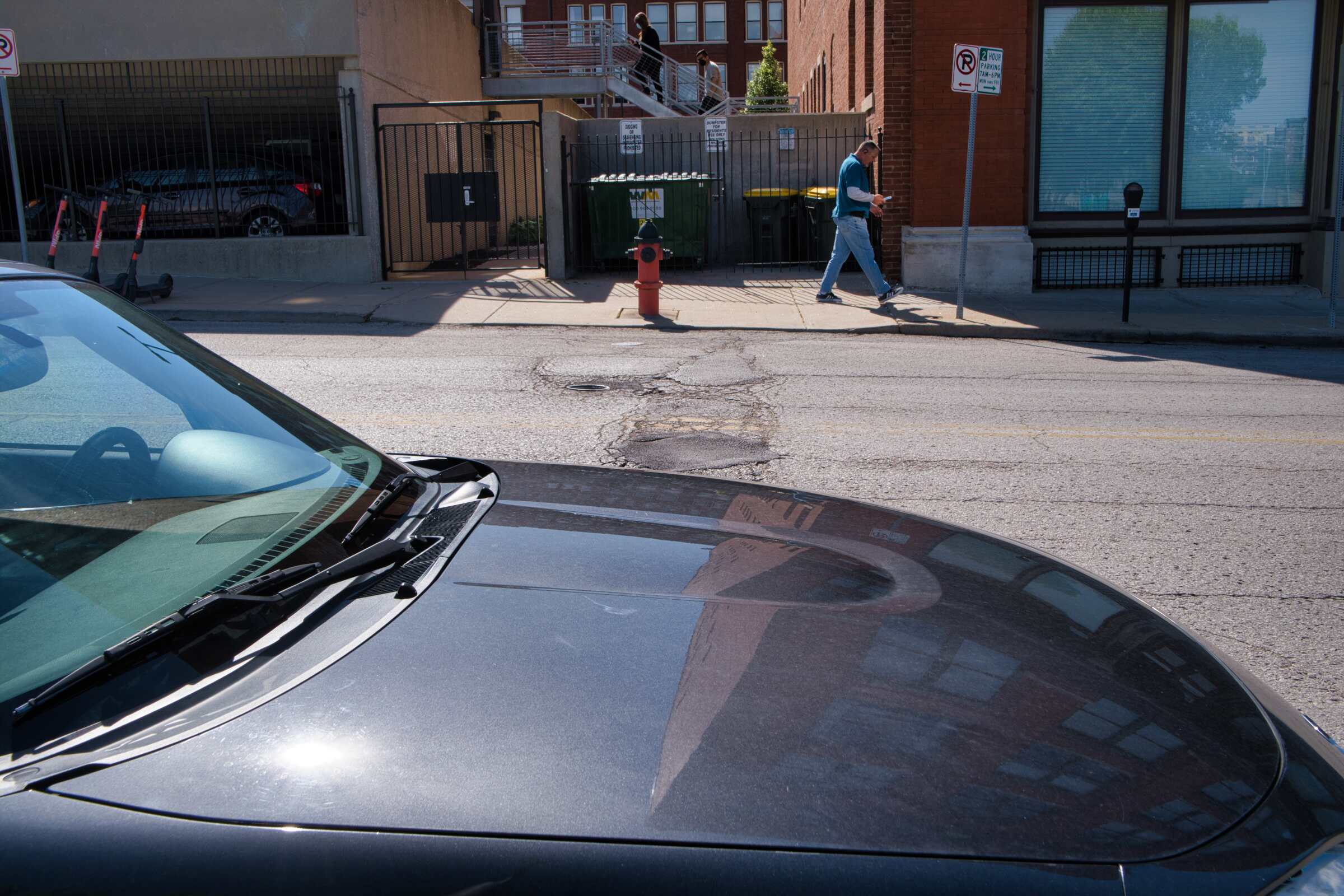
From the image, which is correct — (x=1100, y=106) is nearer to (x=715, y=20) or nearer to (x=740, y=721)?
(x=740, y=721)

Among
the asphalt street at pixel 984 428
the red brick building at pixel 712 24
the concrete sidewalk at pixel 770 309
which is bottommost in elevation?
the asphalt street at pixel 984 428

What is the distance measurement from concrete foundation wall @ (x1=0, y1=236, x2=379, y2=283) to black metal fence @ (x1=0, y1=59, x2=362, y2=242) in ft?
1.36

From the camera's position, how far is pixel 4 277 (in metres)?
2.25

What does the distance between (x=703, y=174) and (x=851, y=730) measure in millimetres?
18348

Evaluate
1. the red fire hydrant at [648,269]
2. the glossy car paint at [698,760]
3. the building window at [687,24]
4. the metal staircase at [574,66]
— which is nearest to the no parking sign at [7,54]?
the red fire hydrant at [648,269]

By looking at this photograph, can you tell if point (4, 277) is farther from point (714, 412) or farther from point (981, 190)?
point (981, 190)

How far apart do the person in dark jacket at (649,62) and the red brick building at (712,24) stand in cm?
2545

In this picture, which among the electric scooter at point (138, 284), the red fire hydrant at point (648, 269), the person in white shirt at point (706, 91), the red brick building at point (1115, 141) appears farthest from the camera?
the person in white shirt at point (706, 91)

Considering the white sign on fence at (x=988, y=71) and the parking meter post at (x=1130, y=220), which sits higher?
the white sign on fence at (x=988, y=71)

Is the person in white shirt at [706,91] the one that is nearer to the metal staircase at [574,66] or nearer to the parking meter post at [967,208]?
the metal staircase at [574,66]

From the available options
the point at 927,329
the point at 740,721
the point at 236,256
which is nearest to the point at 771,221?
the point at 927,329

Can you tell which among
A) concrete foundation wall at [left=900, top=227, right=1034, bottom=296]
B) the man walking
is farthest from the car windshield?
concrete foundation wall at [left=900, top=227, right=1034, bottom=296]

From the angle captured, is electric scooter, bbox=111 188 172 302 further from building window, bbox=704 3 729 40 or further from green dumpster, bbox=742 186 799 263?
building window, bbox=704 3 729 40

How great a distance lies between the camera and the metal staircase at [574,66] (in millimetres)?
26312
